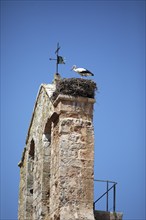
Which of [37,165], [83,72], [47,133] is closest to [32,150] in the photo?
[37,165]

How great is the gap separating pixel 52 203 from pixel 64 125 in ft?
4.42

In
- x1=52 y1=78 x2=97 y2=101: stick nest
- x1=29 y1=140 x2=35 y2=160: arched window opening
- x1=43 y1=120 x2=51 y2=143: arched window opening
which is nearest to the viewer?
x1=52 y1=78 x2=97 y2=101: stick nest

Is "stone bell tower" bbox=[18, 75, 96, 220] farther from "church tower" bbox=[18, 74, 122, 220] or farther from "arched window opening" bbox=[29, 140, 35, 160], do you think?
"arched window opening" bbox=[29, 140, 35, 160]

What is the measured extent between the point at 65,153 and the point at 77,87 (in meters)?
1.21

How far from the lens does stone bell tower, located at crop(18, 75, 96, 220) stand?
40.4 feet

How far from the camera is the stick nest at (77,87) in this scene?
13.0 metres

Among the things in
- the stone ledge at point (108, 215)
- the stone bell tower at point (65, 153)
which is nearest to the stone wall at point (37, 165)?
the stone bell tower at point (65, 153)

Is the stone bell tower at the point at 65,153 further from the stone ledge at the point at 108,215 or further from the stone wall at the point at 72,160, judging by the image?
the stone ledge at the point at 108,215

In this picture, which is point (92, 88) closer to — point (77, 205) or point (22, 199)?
point (77, 205)

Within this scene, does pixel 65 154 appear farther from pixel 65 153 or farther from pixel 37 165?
pixel 37 165

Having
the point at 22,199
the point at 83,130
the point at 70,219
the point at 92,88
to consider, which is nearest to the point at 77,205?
the point at 70,219

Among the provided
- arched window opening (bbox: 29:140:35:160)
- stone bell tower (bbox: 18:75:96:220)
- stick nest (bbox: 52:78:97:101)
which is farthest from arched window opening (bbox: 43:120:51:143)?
arched window opening (bbox: 29:140:35:160)

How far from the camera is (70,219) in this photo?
12.0 m

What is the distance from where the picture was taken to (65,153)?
12547 millimetres
